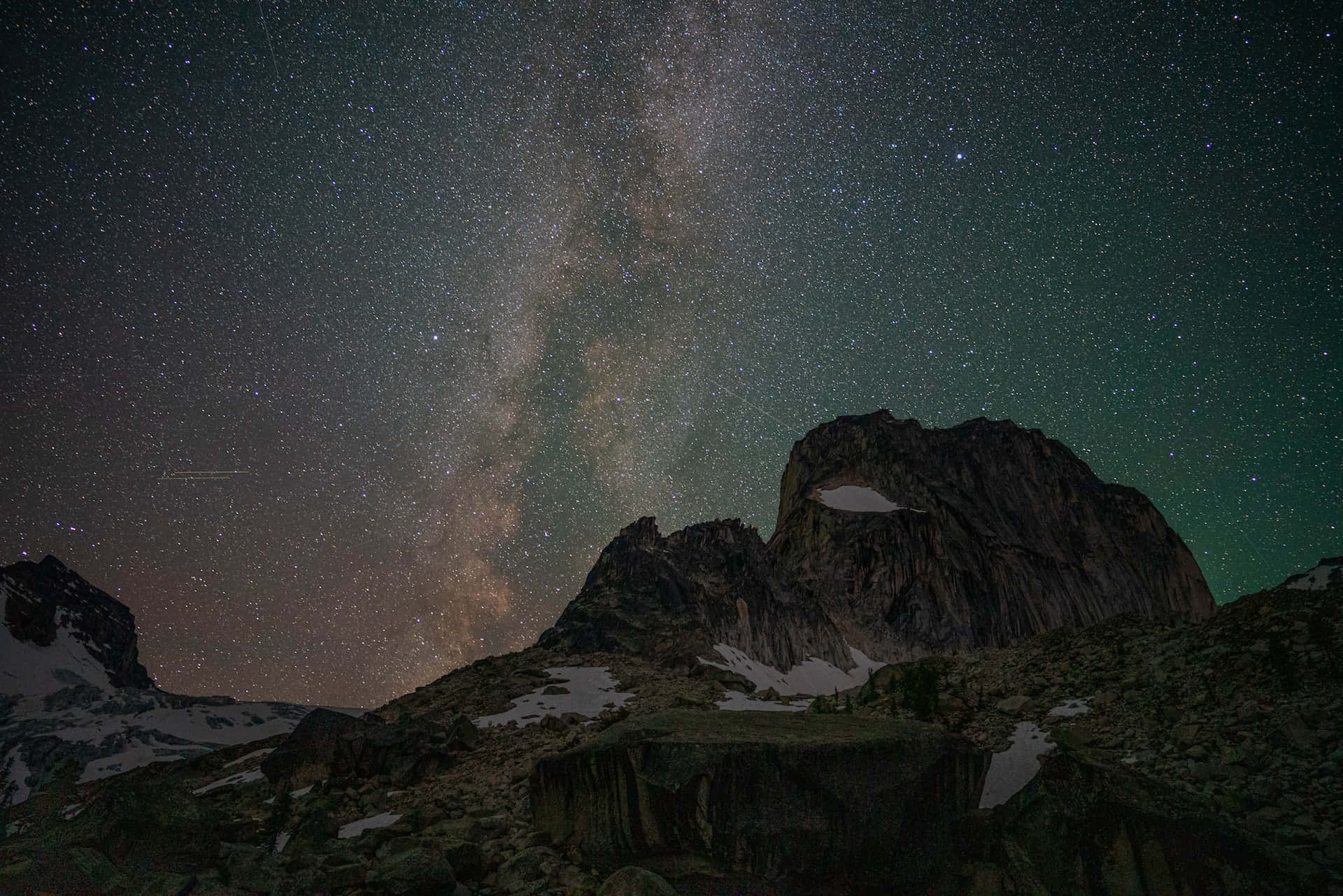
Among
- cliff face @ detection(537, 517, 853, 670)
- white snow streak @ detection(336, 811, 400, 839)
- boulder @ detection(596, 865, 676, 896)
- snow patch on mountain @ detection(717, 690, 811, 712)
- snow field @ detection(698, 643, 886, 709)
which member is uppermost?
cliff face @ detection(537, 517, 853, 670)

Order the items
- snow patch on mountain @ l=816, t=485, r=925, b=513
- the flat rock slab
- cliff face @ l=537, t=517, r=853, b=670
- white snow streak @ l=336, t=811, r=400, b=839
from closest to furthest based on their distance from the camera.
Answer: the flat rock slab → white snow streak @ l=336, t=811, r=400, b=839 → cliff face @ l=537, t=517, r=853, b=670 → snow patch on mountain @ l=816, t=485, r=925, b=513

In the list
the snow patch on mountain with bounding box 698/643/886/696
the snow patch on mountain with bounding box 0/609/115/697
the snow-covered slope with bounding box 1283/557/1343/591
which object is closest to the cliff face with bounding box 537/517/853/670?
the snow patch on mountain with bounding box 698/643/886/696

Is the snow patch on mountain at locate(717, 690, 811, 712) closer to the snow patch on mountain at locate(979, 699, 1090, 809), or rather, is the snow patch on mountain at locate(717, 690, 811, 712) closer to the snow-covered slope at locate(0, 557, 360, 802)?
the snow patch on mountain at locate(979, 699, 1090, 809)

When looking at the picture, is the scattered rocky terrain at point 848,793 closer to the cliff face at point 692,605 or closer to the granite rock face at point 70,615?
the cliff face at point 692,605

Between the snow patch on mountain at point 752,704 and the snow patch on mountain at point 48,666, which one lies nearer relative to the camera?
the snow patch on mountain at point 752,704

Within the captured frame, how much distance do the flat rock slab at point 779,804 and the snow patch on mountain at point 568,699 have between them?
34.3 ft

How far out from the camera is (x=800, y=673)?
61500 millimetres

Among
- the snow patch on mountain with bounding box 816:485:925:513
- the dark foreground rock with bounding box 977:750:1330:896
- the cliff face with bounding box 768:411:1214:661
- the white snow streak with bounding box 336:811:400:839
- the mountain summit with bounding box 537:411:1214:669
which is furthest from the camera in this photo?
the snow patch on mountain with bounding box 816:485:925:513

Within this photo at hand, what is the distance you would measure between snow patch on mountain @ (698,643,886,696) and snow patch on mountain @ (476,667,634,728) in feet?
45.4

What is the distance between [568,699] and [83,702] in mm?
144304

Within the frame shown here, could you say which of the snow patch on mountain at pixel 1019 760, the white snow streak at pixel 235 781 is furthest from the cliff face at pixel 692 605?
the snow patch on mountain at pixel 1019 760

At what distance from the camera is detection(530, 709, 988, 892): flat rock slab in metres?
7.70

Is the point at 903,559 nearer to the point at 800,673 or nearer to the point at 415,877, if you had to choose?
the point at 800,673

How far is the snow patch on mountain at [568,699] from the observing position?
20289 millimetres
